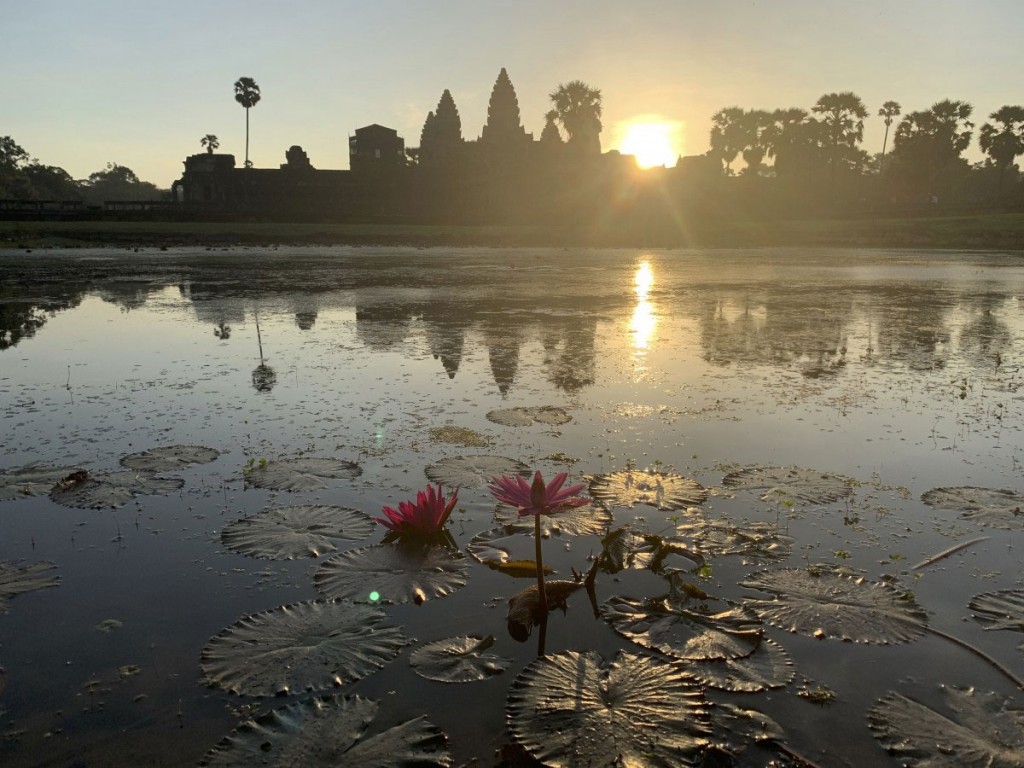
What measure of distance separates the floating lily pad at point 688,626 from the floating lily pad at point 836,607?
0.16 metres

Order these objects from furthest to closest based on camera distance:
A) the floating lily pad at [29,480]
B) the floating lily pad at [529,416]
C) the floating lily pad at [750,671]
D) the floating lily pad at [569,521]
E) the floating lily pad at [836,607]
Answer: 1. the floating lily pad at [529,416]
2. the floating lily pad at [29,480]
3. the floating lily pad at [569,521]
4. the floating lily pad at [836,607]
5. the floating lily pad at [750,671]

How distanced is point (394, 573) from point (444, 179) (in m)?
54.2

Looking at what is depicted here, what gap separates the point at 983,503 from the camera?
3.97 metres

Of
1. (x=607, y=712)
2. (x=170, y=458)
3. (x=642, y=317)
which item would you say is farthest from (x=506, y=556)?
(x=642, y=317)

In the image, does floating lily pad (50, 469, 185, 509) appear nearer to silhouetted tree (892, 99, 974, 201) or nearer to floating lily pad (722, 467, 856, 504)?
floating lily pad (722, 467, 856, 504)

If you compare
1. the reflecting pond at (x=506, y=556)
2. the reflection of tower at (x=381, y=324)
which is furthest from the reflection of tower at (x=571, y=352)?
the reflection of tower at (x=381, y=324)

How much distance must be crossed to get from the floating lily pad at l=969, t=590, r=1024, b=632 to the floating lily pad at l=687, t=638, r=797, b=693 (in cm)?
92

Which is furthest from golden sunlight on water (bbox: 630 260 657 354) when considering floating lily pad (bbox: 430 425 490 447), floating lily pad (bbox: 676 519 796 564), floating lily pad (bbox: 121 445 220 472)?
floating lily pad (bbox: 121 445 220 472)

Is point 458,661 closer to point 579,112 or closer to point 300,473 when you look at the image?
point 300,473

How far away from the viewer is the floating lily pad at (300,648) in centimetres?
246

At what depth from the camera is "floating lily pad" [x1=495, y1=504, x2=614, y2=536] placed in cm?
Answer: 369

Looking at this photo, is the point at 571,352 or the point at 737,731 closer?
the point at 737,731

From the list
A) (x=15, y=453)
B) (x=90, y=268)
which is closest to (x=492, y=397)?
(x=15, y=453)

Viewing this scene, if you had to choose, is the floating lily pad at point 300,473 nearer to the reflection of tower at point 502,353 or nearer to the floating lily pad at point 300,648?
the floating lily pad at point 300,648
